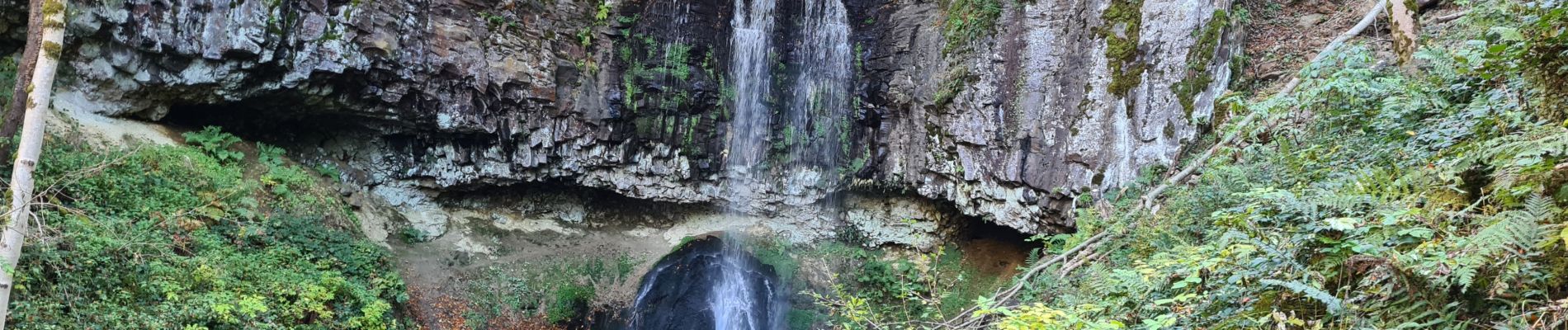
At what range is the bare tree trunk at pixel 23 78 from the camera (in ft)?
20.2

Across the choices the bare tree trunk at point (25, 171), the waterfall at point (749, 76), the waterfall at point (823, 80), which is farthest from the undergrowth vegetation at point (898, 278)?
the bare tree trunk at point (25, 171)

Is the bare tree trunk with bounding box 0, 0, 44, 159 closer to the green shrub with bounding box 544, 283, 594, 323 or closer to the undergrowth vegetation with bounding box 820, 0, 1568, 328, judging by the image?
the green shrub with bounding box 544, 283, 594, 323

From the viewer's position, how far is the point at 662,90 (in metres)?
12.3

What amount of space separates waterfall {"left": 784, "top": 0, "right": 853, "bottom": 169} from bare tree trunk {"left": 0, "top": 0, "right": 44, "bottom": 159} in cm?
929

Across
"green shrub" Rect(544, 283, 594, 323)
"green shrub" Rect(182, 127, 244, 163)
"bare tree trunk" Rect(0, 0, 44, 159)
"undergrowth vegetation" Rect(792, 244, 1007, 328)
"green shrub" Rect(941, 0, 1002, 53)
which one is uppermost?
"green shrub" Rect(941, 0, 1002, 53)

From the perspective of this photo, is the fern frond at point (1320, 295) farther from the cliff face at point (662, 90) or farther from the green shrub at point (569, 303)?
the green shrub at point (569, 303)

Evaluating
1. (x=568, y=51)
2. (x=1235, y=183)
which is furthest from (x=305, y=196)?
(x=1235, y=183)

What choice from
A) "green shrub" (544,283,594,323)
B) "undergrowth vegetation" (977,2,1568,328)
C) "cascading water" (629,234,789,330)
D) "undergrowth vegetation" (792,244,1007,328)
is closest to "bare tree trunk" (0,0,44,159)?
"green shrub" (544,283,594,323)

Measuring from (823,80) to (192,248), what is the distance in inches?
350

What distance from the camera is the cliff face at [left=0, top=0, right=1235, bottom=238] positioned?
29.1 ft

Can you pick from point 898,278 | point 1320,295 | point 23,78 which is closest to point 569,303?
point 898,278

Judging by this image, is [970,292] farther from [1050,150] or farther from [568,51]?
[568,51]

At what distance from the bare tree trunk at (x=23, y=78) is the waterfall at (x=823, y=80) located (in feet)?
30.5

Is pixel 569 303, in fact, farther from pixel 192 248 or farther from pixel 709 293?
pixel 192 248
